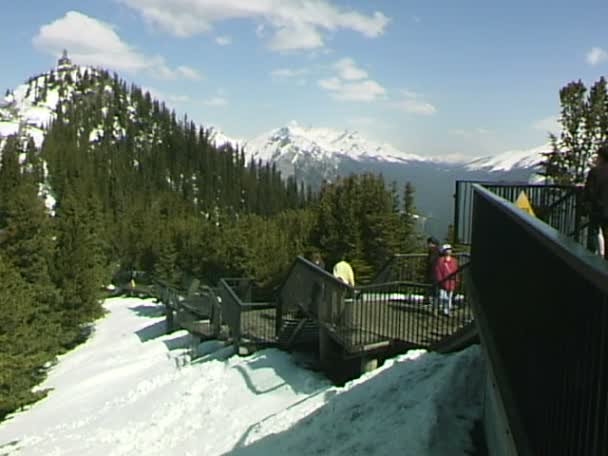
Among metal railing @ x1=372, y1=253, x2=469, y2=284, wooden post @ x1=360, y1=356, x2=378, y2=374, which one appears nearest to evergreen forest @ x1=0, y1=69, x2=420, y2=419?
metal railing @ x1=372, y1=253, x2=469, y2=284

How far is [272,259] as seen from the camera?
4869 cm

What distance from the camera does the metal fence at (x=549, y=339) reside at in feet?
7.82

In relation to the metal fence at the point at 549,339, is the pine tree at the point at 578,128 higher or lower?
higher

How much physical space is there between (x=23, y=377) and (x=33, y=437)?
5289mm

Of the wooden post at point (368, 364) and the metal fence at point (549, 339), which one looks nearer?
the metal fence at point (549, 339)

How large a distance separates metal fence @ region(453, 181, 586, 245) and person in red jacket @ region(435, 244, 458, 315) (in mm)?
771

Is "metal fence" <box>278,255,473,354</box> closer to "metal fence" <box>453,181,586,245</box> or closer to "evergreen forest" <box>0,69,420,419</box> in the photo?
"metal fence" <box>453,181,586,245</box>

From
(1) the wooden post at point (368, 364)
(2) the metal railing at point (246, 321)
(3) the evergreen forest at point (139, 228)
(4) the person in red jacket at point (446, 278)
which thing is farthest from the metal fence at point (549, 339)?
(3) the evergreen forest at point (139, 228)

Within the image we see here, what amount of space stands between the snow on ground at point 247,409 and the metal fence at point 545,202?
3026mm

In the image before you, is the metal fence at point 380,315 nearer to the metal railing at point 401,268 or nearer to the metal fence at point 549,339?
the metal railing at point 401,268

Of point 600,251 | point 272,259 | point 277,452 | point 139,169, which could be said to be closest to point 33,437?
point 277,452

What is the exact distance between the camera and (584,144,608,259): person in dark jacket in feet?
19.7

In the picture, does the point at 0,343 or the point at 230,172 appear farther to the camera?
the point at 230,172

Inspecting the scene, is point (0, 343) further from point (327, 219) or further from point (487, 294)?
point (327, 219)
